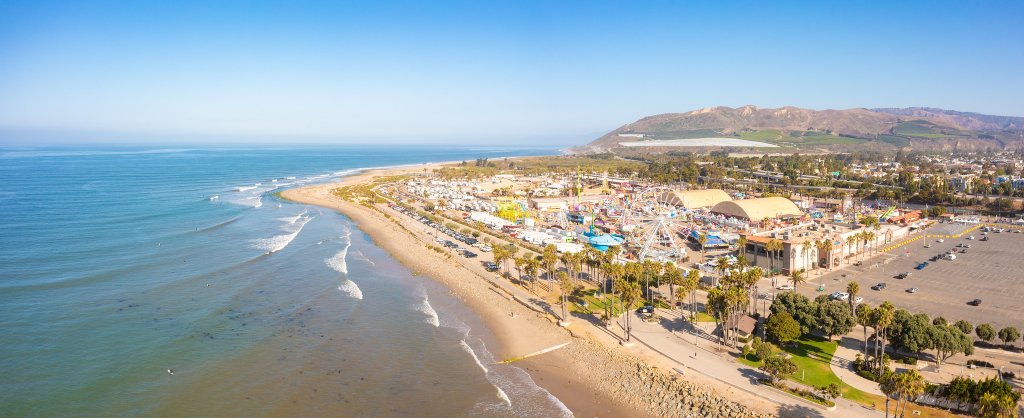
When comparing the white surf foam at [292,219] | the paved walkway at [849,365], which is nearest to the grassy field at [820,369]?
the paved walkway at [849,365]

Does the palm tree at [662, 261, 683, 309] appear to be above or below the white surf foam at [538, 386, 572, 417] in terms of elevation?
above

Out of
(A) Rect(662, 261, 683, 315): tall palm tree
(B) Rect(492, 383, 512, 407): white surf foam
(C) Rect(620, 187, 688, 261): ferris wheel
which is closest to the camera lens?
(B) Rect(492, 383, 512, 407): white surf foam

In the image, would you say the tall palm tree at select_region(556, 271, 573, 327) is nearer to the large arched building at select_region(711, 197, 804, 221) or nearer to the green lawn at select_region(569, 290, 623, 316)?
the green lawn at select_region(569, 290, 623, 316)

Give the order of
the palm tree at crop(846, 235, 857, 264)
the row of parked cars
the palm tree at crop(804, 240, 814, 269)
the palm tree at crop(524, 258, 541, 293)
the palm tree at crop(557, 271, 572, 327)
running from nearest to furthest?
1. the palm tree at crop(557, 271, 572, 327)
2. the palm tree at crop(524, 258, 541, 293)
3. the palm tree at crop(804, 240, 814, 269)
4. the palm tree at crop(846, 235, 857, 264)
5. the row of parked cars

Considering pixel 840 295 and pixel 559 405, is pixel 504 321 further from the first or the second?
pixel 840 295

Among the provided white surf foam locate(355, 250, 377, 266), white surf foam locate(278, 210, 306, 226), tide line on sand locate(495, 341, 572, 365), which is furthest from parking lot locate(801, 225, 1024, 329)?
white surf foam locate(278, 210, 306, 226)

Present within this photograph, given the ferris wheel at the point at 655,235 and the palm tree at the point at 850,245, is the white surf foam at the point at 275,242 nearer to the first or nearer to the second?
the ferris wheel at the point at 655,235

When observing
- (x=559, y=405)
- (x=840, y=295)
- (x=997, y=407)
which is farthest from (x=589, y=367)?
(x=840, y=295)
